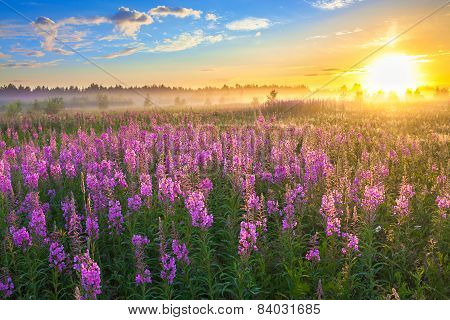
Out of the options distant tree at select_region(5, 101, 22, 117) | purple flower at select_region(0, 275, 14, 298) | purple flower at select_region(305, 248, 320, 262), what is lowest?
purple flower at select_region(0, 275, 14, 298)

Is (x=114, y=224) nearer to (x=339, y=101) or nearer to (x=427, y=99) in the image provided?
(x=339, y=101)

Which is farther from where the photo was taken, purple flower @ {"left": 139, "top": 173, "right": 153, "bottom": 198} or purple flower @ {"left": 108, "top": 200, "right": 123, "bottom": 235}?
purple flower @ {"left": 139, "top": 173, "right": 153, "bottom": 198}

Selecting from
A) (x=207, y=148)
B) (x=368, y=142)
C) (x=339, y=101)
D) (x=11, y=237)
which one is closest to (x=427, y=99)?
(x=339, y=101)

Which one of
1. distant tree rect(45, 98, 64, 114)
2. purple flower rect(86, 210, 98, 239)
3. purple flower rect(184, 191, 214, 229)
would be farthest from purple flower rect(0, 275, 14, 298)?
distant tree rect(45, 98, 64, 114)

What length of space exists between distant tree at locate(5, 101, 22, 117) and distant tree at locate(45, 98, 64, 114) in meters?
1.35

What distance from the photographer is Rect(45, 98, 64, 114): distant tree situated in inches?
932

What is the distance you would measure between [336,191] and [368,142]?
6.62 m

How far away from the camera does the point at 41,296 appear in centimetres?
480

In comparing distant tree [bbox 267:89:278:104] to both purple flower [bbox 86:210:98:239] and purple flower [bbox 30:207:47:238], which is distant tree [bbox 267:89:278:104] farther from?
purple flower [bbox 30:207:47:238]

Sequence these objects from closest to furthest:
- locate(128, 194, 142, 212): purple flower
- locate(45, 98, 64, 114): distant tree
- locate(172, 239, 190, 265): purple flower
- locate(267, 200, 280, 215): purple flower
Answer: locate(172, 239, 190, 265): purple flower
locate(128, 194, 142, 212): purple flower
locate(267, 200, 280, 215): purple flower
locate(45, 98, 64, 114): distant tree

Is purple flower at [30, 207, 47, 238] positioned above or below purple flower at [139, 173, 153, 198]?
below

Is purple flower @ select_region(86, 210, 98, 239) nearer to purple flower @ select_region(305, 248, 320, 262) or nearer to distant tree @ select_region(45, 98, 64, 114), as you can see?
purple flower @ select_region(305, 248, 320, 262)

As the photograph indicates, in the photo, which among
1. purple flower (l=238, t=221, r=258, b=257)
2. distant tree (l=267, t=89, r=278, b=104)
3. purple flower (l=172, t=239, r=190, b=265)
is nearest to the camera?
purple flower (l=238, t=221, r=258, b=257)

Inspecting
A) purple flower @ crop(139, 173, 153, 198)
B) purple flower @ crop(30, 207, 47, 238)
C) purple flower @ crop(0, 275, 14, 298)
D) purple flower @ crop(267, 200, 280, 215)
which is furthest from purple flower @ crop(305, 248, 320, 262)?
purple flower @ crop(0, 275, 14, 298)
